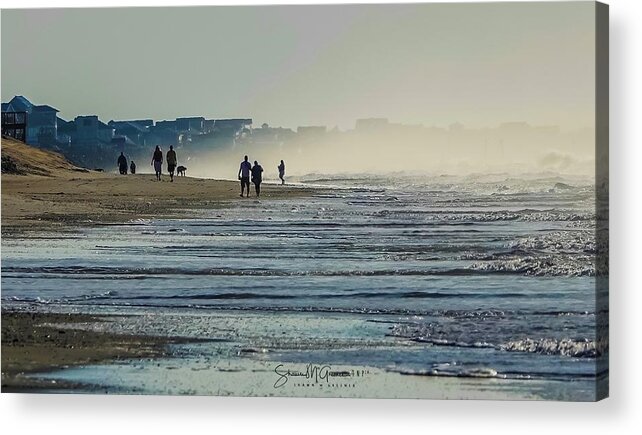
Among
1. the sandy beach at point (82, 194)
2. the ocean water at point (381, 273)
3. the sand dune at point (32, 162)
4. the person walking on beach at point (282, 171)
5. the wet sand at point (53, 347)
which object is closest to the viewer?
the ocean water at point (381, 273)

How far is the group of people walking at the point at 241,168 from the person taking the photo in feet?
33.9

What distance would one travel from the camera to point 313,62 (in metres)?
10.2

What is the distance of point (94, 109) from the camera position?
411 inches

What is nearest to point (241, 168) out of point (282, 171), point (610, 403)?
point (282, 171)

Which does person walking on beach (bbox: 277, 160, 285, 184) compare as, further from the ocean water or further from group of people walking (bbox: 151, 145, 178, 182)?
group of people walking (bbox: 151, 145, 178, 182)

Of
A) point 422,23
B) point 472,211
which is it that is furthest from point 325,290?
point 422,23

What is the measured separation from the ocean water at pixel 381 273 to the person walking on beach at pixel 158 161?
335mm

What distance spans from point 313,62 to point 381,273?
135 centimetres

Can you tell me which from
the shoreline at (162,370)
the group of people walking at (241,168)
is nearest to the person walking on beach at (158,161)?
the group of people walking at (241,168)

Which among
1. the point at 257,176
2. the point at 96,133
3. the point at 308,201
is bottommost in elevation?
the point at 308,201

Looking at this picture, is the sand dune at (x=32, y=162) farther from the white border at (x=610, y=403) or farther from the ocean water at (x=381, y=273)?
the white border at (x=610, y=403)

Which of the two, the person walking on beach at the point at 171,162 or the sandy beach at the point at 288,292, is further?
the person walking on beach at the point at 171,162

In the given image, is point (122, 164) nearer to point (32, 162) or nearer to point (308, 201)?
point (32, 162)

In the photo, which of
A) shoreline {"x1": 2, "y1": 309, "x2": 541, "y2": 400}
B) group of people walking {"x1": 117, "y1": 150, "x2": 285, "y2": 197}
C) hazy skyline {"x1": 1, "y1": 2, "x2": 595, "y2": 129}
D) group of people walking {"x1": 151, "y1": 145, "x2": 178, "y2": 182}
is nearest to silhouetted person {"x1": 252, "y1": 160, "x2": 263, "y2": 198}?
group of people walking {"x1": 117, "y1": 150, "x2": 285, "y2": 197}
